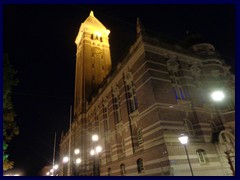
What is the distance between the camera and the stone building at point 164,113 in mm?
15766

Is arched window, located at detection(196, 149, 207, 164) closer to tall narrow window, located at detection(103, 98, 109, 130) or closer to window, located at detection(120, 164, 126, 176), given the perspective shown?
window, located at detection(120, 164, 126, 176)

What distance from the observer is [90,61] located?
139 ft

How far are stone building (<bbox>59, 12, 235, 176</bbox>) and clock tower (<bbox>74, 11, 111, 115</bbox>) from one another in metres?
10.9

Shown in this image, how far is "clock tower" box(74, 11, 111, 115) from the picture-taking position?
38281 millimetres

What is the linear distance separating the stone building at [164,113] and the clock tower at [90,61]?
10858 mm

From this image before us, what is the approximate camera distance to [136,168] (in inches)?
702

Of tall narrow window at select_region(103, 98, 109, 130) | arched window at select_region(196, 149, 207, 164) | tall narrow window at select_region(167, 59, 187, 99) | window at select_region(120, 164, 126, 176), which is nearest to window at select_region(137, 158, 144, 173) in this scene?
window at select_region(120, 164, 126, 176)

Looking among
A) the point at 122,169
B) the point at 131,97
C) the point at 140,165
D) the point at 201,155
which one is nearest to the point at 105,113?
the point at 131,97

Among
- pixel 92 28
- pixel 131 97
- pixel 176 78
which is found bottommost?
pixel 131 97

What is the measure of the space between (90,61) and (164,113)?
29.1 m

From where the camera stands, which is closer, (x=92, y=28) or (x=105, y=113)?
(x=105, y=113)

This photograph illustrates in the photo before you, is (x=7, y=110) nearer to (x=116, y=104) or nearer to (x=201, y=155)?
(x=116, y=104)

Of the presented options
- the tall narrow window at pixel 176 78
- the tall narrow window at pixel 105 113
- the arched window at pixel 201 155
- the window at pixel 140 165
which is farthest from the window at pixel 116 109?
the arched window at pixel 201 155
